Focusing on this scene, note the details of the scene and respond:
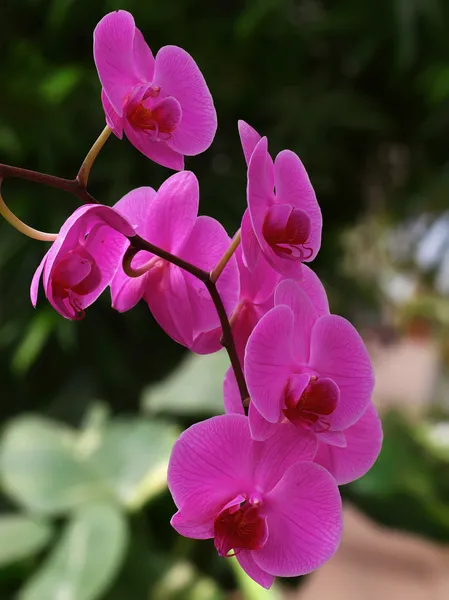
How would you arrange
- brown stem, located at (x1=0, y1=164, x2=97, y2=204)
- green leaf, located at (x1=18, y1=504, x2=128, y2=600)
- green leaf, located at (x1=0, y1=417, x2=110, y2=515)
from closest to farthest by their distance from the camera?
brown stem, located at (x1=0, y1=164, x2=97, y2=204)
green leaf, located at (x1=18, y1=504, x2=128, y2=600)
green leaf, located at (x1=0, y1=417, x2=110, y2=515)

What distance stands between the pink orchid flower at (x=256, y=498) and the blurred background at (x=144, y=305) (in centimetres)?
58

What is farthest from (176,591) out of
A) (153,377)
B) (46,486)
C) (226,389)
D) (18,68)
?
(18,68)

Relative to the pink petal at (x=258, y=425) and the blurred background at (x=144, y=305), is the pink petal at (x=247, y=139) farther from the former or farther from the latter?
the blurred background at (x=144, y=305)

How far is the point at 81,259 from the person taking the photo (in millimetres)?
160

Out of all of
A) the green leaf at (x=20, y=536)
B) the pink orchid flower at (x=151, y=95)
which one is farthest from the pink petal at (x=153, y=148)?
the green leaf at (x=20, y=536)

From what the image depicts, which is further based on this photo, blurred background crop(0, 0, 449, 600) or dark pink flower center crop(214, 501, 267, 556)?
blurred background crop(0, 0, 449, 600)

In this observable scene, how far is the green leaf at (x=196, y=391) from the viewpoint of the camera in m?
0.83

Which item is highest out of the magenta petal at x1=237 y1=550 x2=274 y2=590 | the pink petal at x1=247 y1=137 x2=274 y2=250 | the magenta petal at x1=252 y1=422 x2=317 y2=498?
the pink petal at x1=247 y1=137 x2=274 y2=250

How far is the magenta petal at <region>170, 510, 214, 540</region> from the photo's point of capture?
154 mm

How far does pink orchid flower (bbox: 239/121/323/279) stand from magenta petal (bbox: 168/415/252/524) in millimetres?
44

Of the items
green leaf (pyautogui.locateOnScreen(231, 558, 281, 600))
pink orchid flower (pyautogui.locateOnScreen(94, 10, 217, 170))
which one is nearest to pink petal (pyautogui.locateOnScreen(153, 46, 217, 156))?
pink orchid flower (pyautogui.locateOnScreen(94, 10, 217, 170))

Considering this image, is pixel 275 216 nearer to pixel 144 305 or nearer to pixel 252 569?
pixel 252 569

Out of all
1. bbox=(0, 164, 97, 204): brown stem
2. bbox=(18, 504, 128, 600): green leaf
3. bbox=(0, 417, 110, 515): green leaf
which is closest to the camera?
bbox=(0, 164, 97, 204): brown stem

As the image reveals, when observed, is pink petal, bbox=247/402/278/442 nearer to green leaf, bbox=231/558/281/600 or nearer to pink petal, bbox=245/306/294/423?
pink petal, bbox=245/306/294/423
